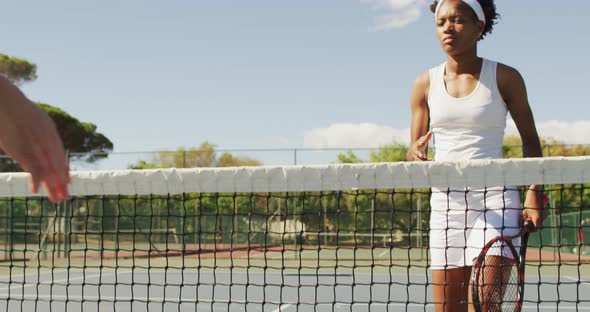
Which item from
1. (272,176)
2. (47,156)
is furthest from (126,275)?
(47,156)

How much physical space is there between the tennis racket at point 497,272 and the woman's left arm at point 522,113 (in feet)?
0.16

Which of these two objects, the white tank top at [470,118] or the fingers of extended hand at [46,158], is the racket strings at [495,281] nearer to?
the white tank top at [470,118]

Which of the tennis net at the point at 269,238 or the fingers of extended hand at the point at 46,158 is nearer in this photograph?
the fingers of extended hand at the point at 46,158

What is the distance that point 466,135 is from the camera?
8.66 feet

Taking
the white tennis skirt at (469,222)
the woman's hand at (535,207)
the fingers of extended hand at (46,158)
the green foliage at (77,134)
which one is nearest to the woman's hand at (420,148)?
the white tennis skirt at (469,222)

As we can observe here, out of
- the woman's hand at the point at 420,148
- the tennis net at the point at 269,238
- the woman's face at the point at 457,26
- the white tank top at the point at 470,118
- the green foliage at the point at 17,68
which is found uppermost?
the green foliage at the point at 17,68

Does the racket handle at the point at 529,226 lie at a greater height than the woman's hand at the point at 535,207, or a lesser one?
lesser

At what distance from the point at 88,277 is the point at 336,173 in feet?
36.3

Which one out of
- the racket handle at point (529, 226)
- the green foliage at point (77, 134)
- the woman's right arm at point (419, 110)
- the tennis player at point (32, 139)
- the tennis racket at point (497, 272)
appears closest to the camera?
the tennis player at point (32, 139)

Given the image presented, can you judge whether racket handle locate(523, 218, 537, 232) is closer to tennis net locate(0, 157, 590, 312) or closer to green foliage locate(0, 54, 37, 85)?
tennis net locate(0, 157, 590, 312)

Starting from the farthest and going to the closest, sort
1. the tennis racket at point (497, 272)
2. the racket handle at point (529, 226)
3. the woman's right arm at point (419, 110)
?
the woman's right arm at point (419, 110), the racket handle at point (529, 226), the tennis racket at point (497, 272)

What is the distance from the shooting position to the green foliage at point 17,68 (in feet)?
118

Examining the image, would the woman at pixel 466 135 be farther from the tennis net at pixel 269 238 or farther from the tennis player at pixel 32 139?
the tennis player at pixel 32 139

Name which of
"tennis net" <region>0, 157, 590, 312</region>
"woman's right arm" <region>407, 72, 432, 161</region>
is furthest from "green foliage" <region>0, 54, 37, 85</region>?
"woman's right arm" <region>407, 72, 432, 161</region>
